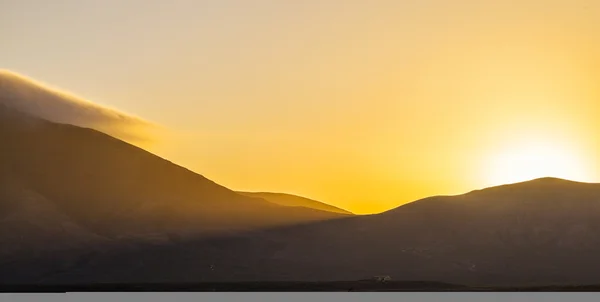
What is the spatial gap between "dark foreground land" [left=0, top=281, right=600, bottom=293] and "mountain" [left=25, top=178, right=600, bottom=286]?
3.3 inches

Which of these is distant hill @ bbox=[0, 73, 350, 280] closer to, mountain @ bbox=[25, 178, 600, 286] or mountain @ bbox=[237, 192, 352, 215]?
mountain @ bbox=[237, 192, 352, 215]

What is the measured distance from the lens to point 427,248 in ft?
37.4

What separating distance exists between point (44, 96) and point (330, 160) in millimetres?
4277

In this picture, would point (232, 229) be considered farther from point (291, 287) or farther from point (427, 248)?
point (427, 248)

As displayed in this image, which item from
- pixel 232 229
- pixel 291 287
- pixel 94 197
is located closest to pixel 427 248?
pixel 291 287

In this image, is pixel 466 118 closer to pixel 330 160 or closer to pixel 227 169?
pixel 330 160

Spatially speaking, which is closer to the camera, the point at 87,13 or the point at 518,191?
the point at 518,191

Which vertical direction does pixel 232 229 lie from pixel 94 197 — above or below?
below

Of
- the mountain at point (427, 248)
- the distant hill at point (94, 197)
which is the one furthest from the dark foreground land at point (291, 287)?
the distant hill at point (94, 197)

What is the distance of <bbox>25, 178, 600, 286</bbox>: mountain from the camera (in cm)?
1124

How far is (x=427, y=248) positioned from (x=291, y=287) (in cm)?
197

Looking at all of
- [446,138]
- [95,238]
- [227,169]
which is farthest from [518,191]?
[95,238]

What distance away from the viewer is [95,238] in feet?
38.6

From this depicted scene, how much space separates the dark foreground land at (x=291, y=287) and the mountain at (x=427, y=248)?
0.08 meters
